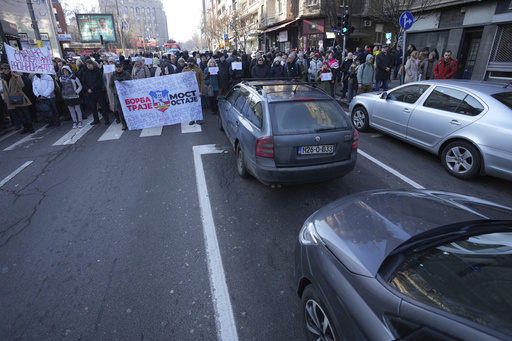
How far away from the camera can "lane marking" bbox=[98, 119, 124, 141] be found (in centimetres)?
787

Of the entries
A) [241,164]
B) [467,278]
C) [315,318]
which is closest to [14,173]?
[241,164]

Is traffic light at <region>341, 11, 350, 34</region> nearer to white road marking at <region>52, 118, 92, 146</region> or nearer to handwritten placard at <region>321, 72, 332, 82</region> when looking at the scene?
handwritten placard at <region>321, 72, 332, 82</region>

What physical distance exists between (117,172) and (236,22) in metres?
46.1

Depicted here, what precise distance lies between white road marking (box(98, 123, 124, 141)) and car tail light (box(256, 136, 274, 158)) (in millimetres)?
5314

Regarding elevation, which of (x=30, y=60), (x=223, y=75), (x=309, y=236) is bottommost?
(x=309, y=236)

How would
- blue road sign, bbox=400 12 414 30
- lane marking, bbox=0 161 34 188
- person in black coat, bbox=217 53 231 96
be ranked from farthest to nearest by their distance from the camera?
person in black coat, bbox=217 53 231 96, blue road sign, bbox=400 12 414 30, lane marking, bbox=0 161 34 188

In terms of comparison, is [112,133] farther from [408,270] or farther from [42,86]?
[408,270]

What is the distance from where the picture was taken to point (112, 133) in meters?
8.31

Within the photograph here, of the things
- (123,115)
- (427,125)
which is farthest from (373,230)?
(123,115)

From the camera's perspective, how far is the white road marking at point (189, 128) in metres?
8.29

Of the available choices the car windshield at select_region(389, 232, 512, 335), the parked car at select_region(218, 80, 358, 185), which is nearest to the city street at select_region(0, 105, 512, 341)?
the parked car at select_region(218, 80, 358, 185)

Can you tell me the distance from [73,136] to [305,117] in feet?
23.1

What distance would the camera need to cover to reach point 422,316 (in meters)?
1.39

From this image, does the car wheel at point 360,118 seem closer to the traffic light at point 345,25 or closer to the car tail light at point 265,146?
the car tail light at point 265,146
